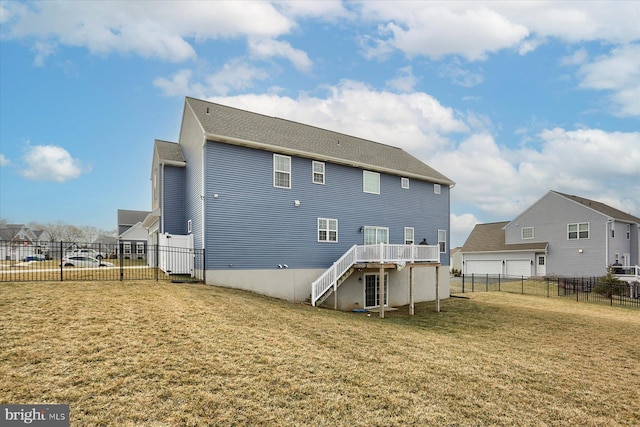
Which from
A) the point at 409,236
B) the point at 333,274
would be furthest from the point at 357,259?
the point at 409,236

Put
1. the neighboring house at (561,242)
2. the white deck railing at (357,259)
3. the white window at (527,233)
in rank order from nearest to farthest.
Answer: the white deck railing at (357,259), the neighboring house at (561,242), the white window at (527,233)

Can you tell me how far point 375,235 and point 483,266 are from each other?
81.8 feet

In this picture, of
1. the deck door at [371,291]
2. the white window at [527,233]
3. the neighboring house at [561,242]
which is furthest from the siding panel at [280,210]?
the white window at [527,233]

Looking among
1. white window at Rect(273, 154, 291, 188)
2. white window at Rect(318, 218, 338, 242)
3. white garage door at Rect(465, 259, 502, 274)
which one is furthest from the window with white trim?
white garage door at Rect(465, 259, 502, 274)

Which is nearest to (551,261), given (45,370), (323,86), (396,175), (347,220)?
(396,175)

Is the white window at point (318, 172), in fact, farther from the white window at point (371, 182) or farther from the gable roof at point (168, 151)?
the gable roof at point (168, 151)

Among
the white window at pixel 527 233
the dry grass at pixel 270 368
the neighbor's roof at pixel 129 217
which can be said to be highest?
the neighbor's roof at pixel 129 217

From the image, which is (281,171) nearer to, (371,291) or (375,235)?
(375,235)

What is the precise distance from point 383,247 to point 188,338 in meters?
10.2

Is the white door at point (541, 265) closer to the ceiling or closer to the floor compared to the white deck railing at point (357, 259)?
closer to the floor

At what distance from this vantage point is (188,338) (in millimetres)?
7680

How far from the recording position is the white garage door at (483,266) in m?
38.3

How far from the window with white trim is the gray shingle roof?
23.4 ft

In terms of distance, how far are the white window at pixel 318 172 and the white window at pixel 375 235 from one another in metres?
3.85
